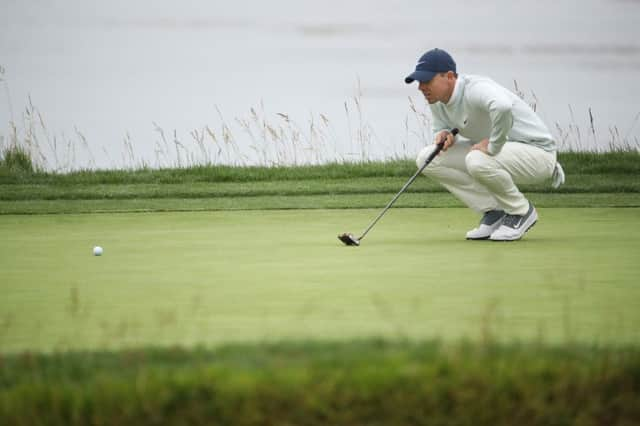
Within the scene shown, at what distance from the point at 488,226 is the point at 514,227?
0.15m

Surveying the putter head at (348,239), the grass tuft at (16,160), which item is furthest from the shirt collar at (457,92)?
the grass tuft at (16,160)

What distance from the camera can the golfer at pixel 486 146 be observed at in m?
5.98

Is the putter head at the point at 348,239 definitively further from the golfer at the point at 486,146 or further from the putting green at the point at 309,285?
the golfer at the point at 486,146

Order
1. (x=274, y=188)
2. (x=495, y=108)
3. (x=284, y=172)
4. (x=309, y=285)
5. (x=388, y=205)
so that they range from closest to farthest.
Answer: (x=309, y=285) < (x=495, y=108) < (x=388, y=205) < (x=274, y=188) < (x=284, y=172)

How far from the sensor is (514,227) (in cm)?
612

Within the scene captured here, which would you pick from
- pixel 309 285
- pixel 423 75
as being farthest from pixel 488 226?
pixel 309 285

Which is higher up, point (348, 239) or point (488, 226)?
point (348, 239)

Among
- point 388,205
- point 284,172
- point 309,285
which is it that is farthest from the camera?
point 284,172

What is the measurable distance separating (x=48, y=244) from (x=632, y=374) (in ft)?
12.7

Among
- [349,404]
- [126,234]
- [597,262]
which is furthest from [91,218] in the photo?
[349,404]

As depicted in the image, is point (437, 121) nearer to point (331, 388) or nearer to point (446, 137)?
point (446, 137)

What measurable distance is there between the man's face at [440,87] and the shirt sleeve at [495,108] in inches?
4.6

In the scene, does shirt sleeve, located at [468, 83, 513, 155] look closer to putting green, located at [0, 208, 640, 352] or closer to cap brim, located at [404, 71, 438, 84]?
cap brim, located at [404, 71, 438, 84]

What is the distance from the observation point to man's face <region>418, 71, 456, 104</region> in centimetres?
602
